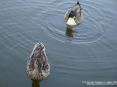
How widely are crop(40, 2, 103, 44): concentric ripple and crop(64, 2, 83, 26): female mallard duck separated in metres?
0.21

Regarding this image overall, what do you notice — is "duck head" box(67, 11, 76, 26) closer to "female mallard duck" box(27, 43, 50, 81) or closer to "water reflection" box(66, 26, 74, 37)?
"water reflection" box(66, 26, 74, 37)

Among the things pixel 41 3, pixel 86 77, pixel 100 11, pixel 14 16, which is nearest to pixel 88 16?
pixel 100 11

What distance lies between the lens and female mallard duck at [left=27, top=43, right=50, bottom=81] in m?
11.2

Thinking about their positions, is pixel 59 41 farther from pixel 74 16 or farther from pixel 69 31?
pixel 74 16

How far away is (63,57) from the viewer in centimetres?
1241

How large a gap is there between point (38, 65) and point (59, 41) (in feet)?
7.84

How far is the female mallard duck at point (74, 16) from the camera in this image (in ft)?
48.4

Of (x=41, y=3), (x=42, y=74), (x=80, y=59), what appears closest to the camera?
(x=42, y=74)

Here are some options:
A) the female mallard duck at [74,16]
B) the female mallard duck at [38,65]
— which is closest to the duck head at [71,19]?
the female mallard duck at [74,16]

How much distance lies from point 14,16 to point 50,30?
185cm

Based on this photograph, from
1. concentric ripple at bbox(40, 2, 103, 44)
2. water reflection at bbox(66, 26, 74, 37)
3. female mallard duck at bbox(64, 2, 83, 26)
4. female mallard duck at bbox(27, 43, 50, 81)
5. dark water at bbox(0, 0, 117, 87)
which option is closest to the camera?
female mallard duck at bbox(27, 43, 50, 81)

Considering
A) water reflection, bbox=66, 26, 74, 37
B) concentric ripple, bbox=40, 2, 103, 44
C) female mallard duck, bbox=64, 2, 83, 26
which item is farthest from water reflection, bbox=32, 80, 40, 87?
female mallard duck, bbox=64, 2, 83, 26

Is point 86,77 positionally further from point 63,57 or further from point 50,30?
point 50,30

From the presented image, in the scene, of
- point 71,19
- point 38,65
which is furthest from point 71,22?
point 38,65
